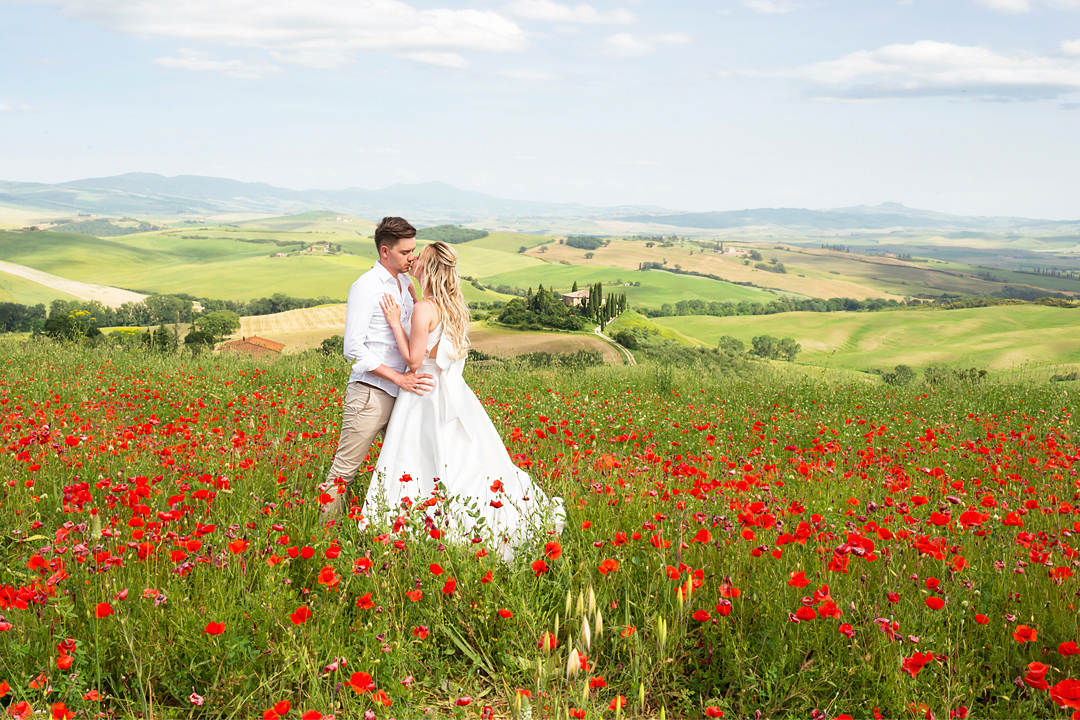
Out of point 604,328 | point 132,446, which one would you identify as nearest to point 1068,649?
point 132,446

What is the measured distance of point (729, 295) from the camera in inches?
5384

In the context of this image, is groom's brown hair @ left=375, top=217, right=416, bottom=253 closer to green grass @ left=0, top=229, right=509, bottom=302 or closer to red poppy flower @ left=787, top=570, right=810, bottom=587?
red poppy flower @ left=787, top=570, right=810, bottom=587

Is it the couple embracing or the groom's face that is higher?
the groom's face

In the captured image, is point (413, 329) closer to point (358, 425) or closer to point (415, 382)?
point (415, 382)

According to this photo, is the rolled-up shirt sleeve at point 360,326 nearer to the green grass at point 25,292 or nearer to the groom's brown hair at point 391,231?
the groom's brown hair at point 391,231

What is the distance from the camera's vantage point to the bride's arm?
5148mm

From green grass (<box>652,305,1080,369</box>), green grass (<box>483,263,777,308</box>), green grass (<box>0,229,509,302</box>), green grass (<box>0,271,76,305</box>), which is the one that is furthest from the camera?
green grass (<box>483,263,777,308</box>)

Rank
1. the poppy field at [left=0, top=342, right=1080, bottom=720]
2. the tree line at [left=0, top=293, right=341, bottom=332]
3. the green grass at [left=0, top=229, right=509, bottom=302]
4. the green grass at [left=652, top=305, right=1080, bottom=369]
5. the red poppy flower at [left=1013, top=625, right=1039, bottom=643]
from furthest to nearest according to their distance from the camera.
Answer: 1. the green grass at [left=0, top=229, right=509, bottom=302]
2. the green grass at [left=652, top=305, right=1080, bottom=369]
3. the tree line at [left=0, top=293, right=341, bottom=332]
4. the poppy field at [left=0, top=342, right=1080, bottom=720]
5. the red poppy flower at [left=1013, top=625, right=1039, bottom=643]

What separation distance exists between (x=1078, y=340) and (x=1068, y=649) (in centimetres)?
9351

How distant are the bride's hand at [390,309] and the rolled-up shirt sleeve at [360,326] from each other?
0.07 meters

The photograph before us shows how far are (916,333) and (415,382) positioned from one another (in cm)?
9831

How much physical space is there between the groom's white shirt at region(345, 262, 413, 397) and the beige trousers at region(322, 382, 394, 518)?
0.27 feet

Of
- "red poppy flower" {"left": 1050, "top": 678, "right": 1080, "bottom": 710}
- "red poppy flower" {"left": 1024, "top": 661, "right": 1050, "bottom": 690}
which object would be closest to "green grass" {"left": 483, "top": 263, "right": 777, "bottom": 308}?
"red poppy flower" {"left": 1024, "top": 661, "right": 1050, "bottom": 690}

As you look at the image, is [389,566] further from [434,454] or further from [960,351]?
[960,351]
